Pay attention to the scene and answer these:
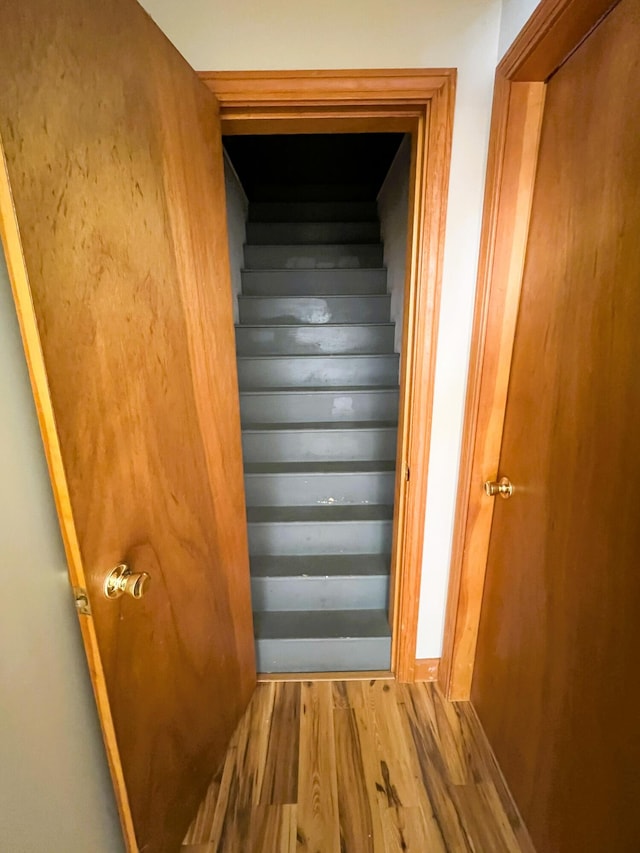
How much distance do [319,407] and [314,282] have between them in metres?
0.96

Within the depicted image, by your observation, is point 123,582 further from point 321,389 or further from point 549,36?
point 321,389

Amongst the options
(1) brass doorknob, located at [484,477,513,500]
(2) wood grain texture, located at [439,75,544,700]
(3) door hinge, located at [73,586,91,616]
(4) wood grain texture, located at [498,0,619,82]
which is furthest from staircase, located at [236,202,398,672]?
(4) wood grain texture, located at [498,0,619,82]

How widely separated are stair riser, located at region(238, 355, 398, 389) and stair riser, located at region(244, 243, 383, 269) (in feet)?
2.87

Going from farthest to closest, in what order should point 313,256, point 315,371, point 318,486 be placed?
point 313,256
point 315,371
point 318,486

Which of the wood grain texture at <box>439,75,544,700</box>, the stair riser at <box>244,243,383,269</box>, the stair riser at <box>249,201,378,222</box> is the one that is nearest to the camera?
the wood grain texture at <box>439,75,544,700</box>

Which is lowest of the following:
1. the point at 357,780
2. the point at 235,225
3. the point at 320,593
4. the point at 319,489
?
the point at 357,780

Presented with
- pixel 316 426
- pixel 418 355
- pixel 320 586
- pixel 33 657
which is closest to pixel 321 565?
pixel 320 586

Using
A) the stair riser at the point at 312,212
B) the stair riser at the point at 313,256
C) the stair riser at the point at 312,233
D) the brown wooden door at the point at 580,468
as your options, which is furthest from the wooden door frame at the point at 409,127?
the stair riser at the point at 312,212

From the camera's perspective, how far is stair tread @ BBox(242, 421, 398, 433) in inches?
85.5

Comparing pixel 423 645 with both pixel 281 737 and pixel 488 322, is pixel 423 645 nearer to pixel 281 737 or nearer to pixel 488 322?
pixel 281 737

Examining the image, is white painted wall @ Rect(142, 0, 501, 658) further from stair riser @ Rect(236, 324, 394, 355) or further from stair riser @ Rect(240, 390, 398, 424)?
stair riser @ Rect(236, 324, 394, 355)

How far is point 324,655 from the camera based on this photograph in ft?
5.60

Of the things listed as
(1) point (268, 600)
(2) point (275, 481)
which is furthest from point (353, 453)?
(1) point (268, 600)

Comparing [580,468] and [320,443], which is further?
[320,443]
